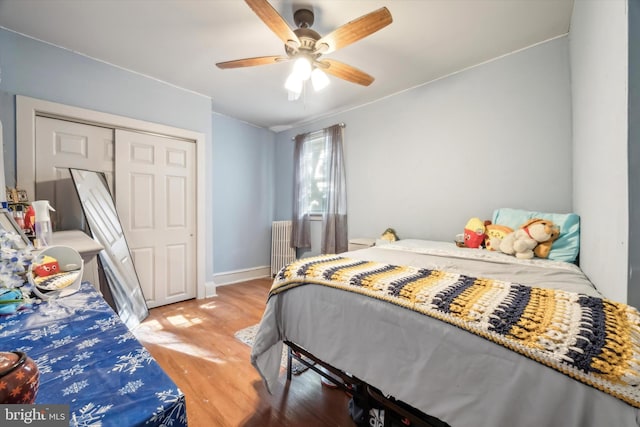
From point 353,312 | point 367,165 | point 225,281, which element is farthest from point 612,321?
point 225,281

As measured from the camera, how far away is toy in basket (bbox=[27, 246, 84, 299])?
1.05 meters

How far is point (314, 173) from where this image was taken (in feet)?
13.2

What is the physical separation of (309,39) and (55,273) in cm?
193

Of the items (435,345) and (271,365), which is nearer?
(435,345)

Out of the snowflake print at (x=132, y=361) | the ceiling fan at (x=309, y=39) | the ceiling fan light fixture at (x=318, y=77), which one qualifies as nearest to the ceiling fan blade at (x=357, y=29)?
the ceiling fan at (x=309, y=39)

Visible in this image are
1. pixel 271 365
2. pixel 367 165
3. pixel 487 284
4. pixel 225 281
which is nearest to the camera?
pixel 487 284

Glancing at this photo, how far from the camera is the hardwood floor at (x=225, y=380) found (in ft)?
4.58

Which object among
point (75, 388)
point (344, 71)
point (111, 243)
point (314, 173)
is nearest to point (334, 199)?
point (314, 173)

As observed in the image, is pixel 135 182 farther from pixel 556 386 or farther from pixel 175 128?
pixel 556 386

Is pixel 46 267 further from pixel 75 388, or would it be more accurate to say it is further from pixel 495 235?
pixel 495 235

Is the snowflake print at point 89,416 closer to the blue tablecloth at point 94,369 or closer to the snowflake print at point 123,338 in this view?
the blue tablecloth at point 94,369

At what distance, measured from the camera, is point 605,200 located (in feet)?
3.73

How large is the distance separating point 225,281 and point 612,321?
3.92 metres

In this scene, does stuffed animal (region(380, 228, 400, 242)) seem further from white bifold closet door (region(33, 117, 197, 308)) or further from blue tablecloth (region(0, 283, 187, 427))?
blue tablecloth (region(0, 283, 187, 427))
